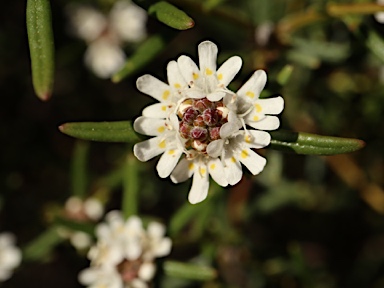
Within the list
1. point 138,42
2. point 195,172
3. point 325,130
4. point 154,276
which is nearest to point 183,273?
point 154,276

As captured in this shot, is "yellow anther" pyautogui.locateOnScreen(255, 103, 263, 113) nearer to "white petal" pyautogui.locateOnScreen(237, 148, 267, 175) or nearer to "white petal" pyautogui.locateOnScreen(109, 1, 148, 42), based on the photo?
"white petal" pyautogui.locateOnScreen(237, 148, 267, 175)

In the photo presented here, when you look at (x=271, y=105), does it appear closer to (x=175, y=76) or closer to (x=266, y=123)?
(x=266, y=123)

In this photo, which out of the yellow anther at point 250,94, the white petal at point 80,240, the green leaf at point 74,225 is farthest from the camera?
the white petal at point 80,240

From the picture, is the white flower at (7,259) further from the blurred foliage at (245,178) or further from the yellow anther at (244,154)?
the yellow anther at (244,154)

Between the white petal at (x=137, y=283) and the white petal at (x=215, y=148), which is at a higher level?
the white petal at (x=215, y=148)

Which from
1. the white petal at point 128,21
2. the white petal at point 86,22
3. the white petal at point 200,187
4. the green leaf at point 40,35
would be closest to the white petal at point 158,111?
the white petal at point 200,187

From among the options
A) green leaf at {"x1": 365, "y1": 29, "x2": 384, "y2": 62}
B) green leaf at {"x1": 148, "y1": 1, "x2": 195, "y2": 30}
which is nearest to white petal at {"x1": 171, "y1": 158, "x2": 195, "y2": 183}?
green leaf at {"x1": 148, "y1": 1, "x2": 195, "y2": 30}

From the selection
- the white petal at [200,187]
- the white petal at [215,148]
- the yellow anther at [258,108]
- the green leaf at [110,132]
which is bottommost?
the white petal at [200,187]

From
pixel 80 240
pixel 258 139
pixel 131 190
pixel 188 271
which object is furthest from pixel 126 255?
pixel 258 139
